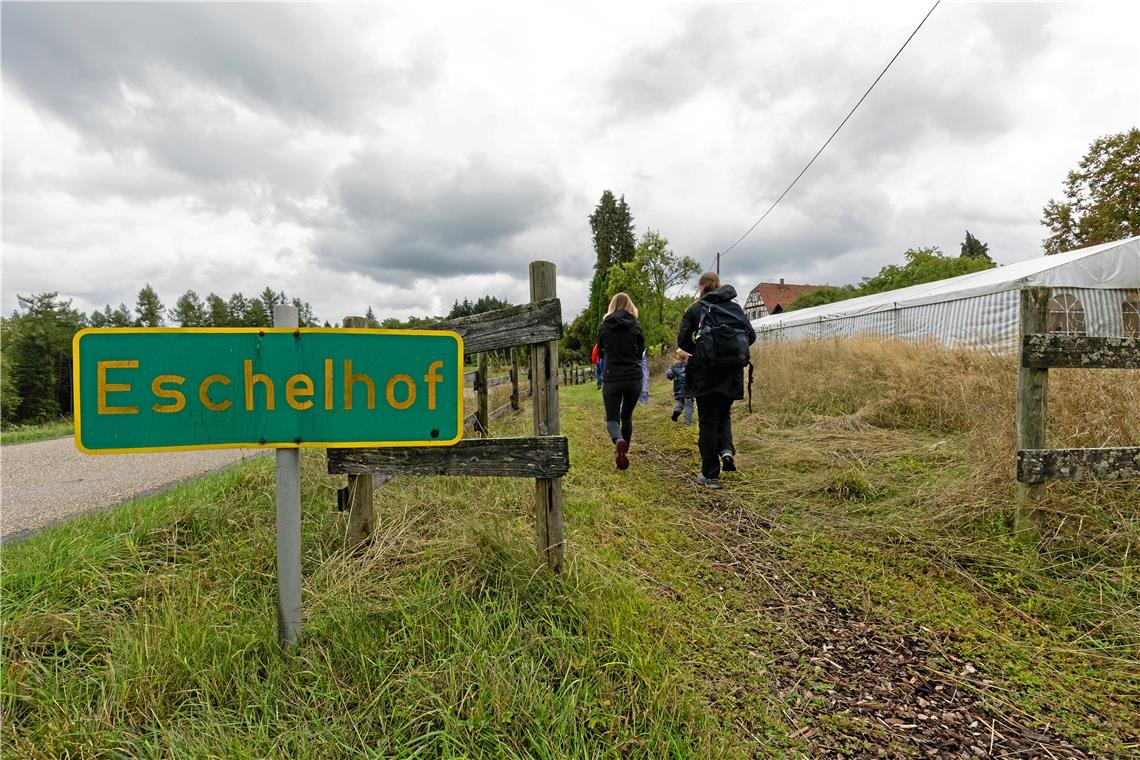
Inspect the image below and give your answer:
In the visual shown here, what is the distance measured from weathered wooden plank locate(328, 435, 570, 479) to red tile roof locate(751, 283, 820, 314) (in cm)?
7073

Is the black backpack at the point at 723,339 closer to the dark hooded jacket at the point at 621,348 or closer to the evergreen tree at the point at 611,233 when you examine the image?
the dark hooded jacket at the point at 621,348

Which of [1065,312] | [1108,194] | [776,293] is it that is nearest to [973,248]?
[776,293]

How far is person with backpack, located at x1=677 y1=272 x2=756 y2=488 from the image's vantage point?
4.16 metres

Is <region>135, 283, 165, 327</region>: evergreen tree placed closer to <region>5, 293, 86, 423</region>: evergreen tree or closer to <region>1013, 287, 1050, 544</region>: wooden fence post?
<region>5, 293, 86, 423</region>: evergreen tree

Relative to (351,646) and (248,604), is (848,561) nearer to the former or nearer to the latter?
(351,646)

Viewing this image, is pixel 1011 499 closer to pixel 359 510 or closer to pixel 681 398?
pixel 359 510

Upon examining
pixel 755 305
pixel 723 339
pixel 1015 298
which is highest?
pixel 755 305

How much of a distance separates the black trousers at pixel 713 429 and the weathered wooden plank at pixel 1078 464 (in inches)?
79.1

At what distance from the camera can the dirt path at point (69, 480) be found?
3.62m

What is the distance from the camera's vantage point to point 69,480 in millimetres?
4879

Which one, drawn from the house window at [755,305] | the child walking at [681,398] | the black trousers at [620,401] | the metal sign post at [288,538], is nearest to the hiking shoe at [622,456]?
the black trousers at [620,401]

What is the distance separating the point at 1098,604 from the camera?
2162 mm

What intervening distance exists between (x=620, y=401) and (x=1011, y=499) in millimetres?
3249

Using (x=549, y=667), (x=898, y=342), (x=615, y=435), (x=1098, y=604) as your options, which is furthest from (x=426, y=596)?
(x=898, y=342)
